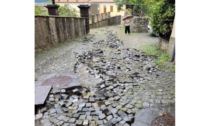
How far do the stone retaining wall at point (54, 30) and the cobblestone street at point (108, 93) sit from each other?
1309mm

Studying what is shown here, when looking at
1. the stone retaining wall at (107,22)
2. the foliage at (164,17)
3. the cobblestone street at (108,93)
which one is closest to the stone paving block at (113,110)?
the cobblestone street at (108,93)

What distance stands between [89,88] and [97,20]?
15.9m

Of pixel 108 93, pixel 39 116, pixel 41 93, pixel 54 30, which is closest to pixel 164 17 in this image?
pixel 108 93

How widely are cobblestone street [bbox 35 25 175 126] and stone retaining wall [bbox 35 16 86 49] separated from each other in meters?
1.31

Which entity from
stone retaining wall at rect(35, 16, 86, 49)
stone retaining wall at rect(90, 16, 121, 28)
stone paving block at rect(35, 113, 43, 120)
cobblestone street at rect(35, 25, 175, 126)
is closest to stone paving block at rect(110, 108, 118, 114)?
cobblestone street at rect(35, 25, 175, 126)

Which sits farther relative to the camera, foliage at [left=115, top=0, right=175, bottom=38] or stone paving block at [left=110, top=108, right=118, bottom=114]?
foliage at [left=115, top=0, right=175, bottom=38]

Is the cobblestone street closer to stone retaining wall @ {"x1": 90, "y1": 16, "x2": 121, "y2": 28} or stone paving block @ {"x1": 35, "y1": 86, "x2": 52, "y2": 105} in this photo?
stone paving block @ {"x1": 35, "y1": 86, "x2": 52, "y2": 105}

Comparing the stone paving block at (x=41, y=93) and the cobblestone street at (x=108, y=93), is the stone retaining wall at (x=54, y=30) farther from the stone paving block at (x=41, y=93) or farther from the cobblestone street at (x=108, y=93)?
the stone paving block at (x=41, y=93)

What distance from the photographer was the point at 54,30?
26.3 ft

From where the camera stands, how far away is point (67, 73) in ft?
15.3

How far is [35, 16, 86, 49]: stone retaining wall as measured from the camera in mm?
6871

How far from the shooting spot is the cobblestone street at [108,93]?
110 inches

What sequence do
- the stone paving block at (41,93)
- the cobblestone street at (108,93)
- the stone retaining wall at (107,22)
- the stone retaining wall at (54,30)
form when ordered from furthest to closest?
the stone retaining wall at (107,22) < the stone retaining wall at (54,30) < the stone paving block at (41,93) < the cobblestone street at (108,93)

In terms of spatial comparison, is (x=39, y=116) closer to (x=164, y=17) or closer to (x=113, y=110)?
(x=113, y=110)
